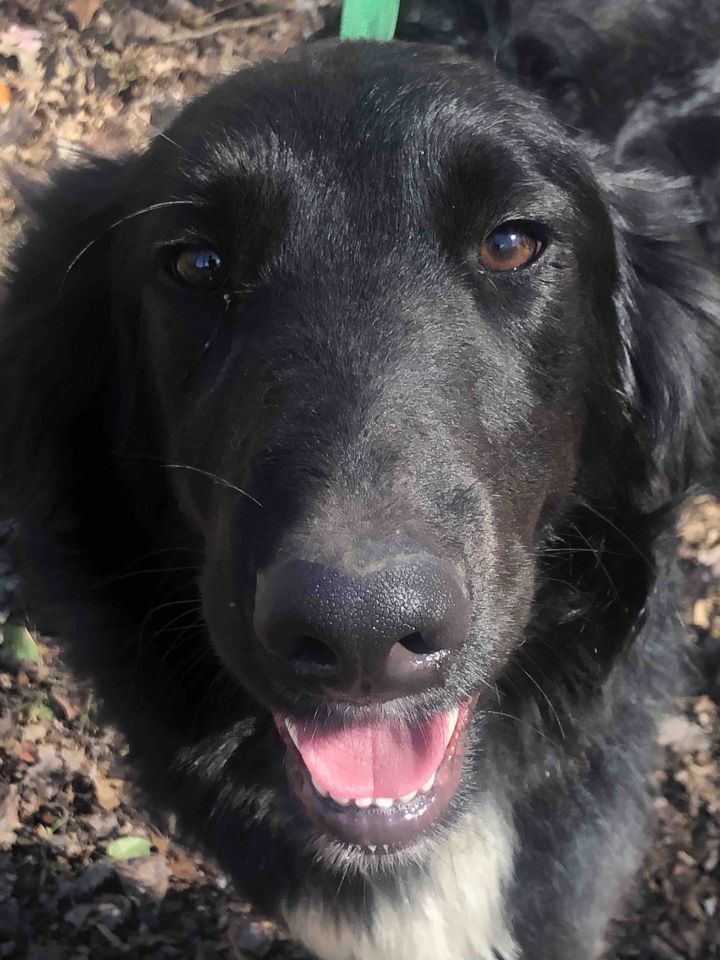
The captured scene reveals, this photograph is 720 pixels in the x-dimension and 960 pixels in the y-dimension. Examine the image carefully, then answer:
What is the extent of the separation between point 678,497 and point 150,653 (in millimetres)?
1196

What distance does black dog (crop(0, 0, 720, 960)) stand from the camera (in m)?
1.51

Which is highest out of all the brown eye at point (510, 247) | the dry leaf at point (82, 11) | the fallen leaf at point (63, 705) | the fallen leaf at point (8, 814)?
the brown eye at point (510, 247)

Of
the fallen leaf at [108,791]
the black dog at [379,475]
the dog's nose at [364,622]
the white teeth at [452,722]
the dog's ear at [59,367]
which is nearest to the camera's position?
the dog's nose at [364,622]

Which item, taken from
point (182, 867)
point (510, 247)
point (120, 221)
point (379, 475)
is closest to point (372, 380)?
point (379, 475)

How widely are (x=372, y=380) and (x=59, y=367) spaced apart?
3.22ft

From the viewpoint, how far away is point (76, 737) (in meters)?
3.11

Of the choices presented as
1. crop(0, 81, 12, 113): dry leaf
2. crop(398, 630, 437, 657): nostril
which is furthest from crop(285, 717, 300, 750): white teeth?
crop(0, 81, 12, 113): dry leaf

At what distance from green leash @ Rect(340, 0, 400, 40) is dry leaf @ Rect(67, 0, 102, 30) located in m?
2.53

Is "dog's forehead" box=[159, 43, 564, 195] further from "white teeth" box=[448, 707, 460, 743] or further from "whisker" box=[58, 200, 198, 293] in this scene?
"white teeth" box=[448, 707, 460, 743]

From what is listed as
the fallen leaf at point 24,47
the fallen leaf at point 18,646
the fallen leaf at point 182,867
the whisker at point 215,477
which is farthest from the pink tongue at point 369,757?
the fallen leaf at point 24,47

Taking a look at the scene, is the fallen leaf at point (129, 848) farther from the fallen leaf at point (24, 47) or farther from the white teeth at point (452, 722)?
the fallen leaf at point (24, 47)

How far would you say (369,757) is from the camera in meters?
1.72

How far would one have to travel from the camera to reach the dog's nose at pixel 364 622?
4.21ft

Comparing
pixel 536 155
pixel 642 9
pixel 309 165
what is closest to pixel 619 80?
pixel 642 9
